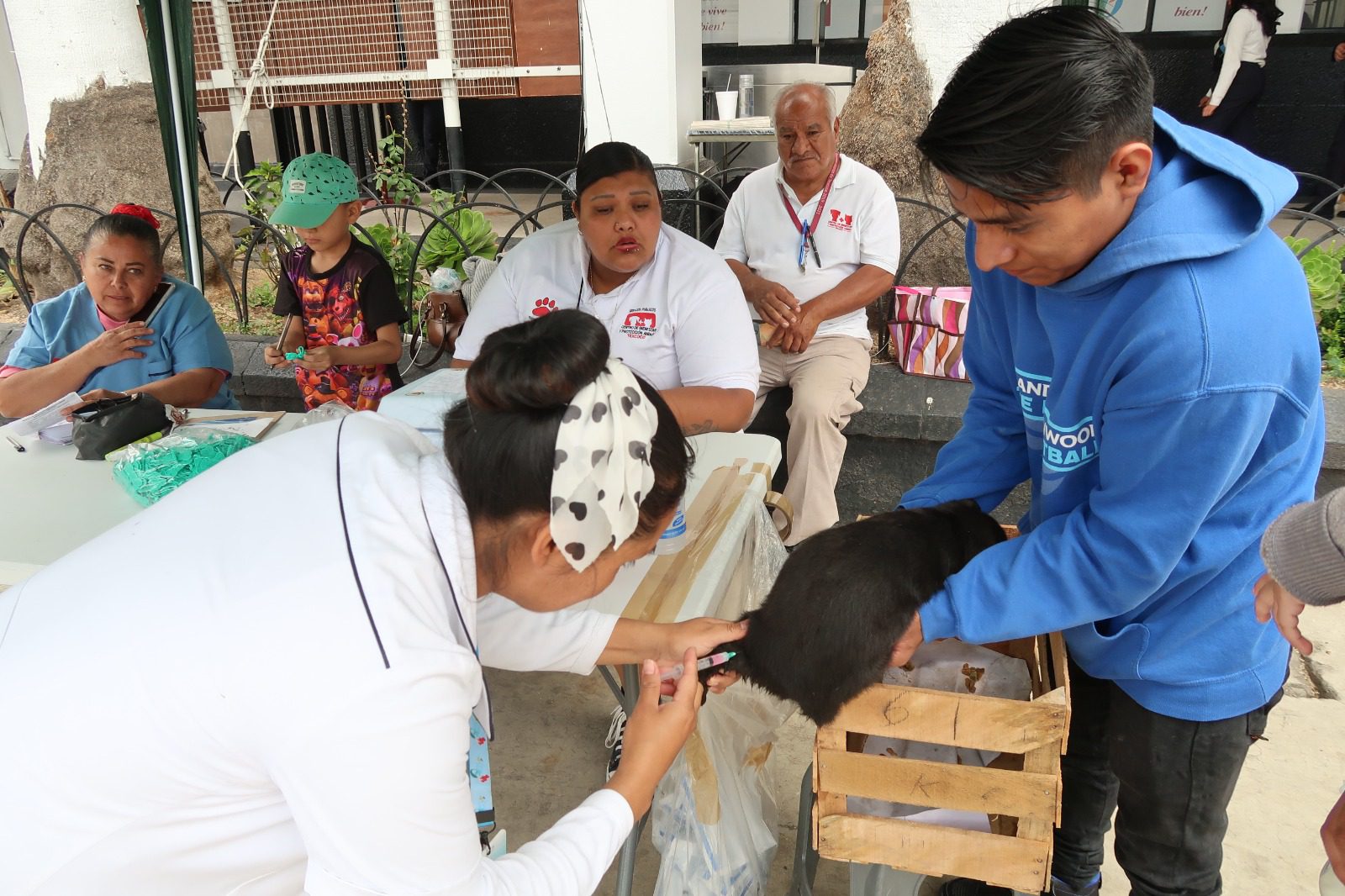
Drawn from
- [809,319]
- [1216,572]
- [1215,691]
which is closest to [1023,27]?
[1216,572]

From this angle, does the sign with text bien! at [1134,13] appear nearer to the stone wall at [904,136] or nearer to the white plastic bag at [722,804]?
the stone wall at [904,136]

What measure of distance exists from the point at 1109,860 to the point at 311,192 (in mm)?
3211

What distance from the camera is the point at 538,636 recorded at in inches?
59.7

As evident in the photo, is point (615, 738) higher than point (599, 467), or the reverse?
point (599, 467)

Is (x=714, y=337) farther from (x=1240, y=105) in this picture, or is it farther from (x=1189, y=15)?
(x=1189, y=15)

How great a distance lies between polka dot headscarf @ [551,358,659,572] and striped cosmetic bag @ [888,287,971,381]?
2.92m

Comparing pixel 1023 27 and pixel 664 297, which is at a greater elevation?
pixel 1023 27

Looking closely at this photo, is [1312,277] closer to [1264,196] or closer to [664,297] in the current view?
[664,297]

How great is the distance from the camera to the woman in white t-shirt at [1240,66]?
7.17m

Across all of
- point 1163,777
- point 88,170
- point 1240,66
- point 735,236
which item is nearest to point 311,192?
point 735,236

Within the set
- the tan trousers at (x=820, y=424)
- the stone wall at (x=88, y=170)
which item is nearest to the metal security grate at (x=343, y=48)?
the stone wall at (x=88, y=170)

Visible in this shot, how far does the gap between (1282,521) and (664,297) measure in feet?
5.77

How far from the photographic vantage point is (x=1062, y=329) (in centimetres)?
135

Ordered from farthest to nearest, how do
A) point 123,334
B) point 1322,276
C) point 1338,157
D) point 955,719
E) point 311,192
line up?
point 1338,157, point 1322,276, point 311,192, point 123,334, point 955,719
